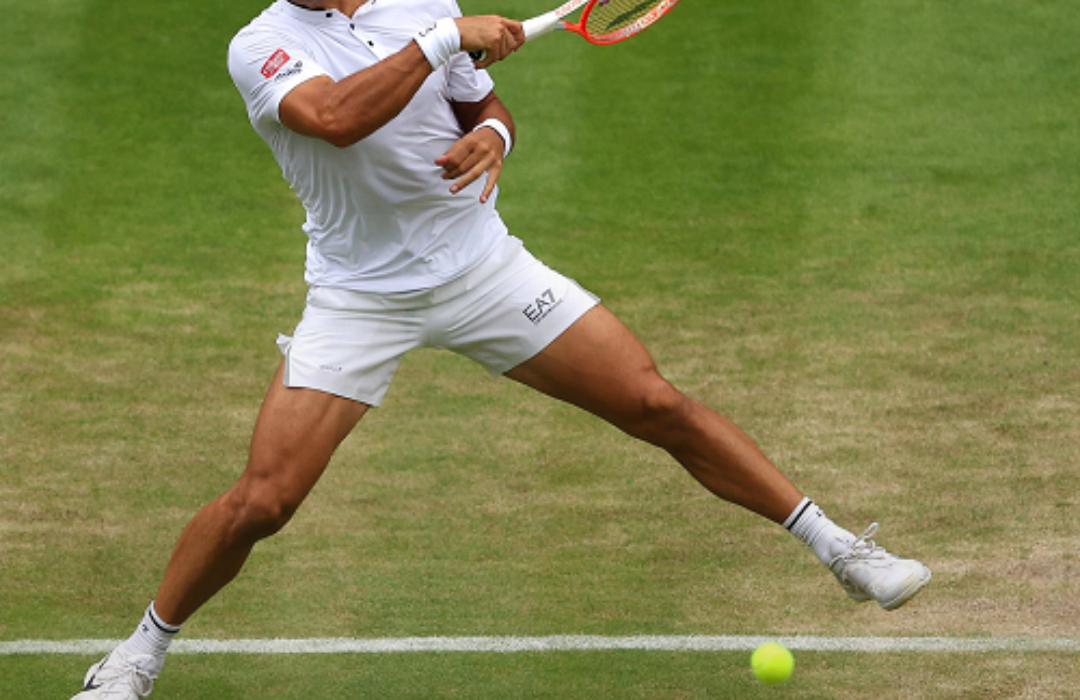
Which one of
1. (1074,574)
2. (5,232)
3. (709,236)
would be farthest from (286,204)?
(1074,574)

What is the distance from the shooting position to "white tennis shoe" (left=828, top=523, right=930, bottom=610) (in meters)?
6.41

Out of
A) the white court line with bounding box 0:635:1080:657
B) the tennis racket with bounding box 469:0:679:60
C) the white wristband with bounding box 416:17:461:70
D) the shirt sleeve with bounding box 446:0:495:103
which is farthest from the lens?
the white court line with bounding box 0:635:1080:657

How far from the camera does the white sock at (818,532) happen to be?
6.52 meters

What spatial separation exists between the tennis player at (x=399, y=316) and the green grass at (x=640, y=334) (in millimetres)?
632

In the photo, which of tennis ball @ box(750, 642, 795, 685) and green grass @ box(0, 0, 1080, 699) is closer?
tennis ball @ box(750, 642, 795, 685)

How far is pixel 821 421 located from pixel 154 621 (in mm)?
3739

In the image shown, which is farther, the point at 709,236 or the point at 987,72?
the point at 987,72

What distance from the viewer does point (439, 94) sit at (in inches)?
254

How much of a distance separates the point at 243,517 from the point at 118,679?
0.75 meters

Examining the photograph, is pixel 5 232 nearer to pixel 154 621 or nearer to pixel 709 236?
pixel 709 236

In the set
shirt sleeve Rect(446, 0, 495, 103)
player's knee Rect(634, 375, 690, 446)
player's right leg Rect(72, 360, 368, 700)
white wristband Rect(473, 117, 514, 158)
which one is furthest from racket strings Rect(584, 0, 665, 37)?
player's right leg Rect(72, 360, 368, 700)

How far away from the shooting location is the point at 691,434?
6586mm

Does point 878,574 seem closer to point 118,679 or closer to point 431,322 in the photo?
point 431,322

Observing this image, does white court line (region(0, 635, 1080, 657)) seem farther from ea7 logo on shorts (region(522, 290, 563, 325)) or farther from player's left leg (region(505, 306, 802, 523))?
ea7 logo on shorts (region(522, 290, 563, 325))
